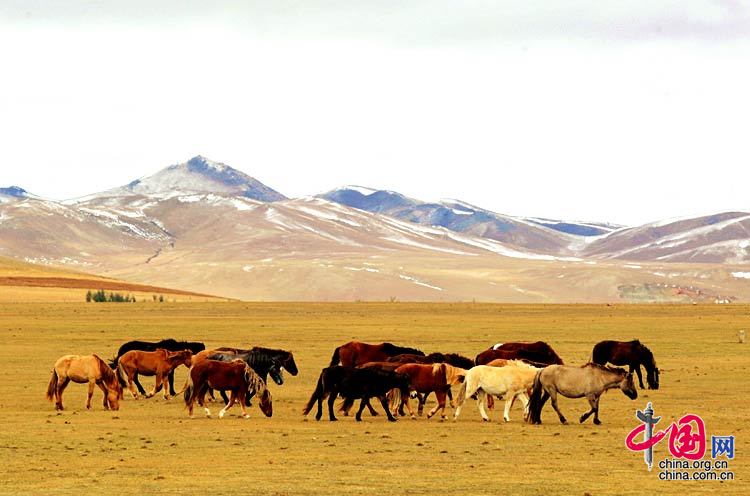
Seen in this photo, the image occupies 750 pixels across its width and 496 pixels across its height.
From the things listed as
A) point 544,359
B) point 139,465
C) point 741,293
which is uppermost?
point 741,293

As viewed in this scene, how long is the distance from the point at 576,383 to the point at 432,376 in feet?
9.46

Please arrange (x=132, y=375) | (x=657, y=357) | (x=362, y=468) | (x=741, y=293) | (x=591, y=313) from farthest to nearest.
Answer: (x=741, y=293), (x=591, y=313), (x=657, y=357), (x=132, y=375), (x=362, y=468)

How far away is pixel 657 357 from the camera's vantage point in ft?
133

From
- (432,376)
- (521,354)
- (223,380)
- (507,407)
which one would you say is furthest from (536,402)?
(223,380)

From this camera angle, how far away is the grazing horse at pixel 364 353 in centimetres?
2795

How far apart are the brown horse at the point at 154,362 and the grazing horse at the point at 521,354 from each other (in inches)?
249

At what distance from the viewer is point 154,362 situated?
2695 cm

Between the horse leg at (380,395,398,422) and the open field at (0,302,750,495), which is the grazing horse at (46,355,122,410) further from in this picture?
the horse leg at (380,395,398,422)

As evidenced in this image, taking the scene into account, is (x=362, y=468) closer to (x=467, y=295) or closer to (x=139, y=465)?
(x=139, y=465)

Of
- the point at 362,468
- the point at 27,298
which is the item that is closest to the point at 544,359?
the point at 362,468

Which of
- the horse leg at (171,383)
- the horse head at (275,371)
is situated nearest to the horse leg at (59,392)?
the horse leg at (171,383)

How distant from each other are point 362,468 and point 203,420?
21.6ft

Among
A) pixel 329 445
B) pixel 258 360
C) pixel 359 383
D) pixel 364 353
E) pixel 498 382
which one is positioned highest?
pixel 364 353

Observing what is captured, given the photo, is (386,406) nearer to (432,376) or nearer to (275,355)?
(432,376)
